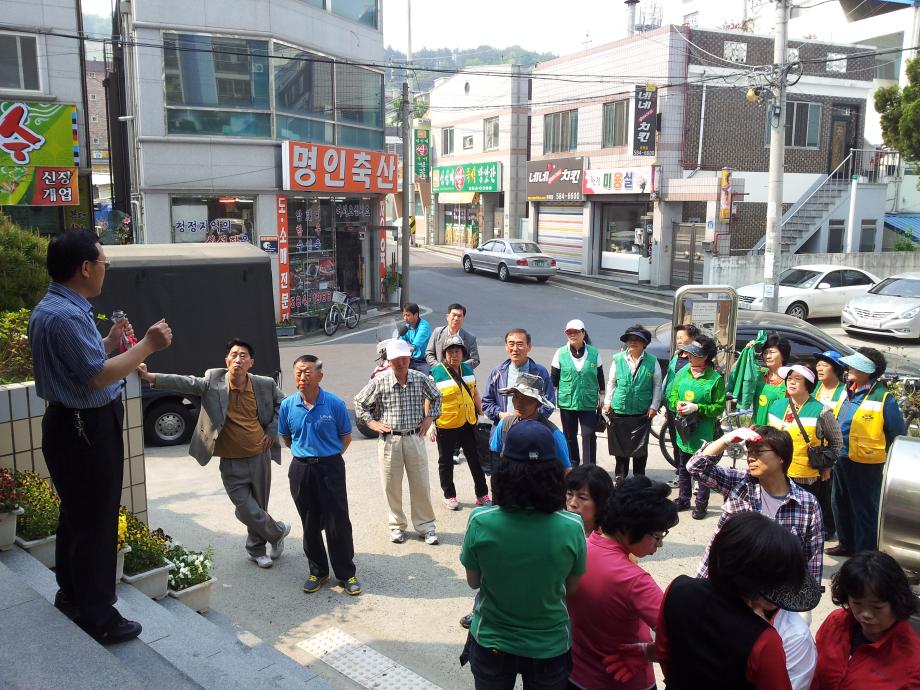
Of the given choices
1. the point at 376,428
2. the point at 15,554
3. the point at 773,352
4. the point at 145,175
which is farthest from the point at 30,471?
the point at 145,175

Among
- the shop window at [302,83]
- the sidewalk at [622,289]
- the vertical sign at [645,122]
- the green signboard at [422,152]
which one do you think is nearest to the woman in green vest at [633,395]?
the shop window at [302,83]

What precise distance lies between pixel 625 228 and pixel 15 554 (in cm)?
2695

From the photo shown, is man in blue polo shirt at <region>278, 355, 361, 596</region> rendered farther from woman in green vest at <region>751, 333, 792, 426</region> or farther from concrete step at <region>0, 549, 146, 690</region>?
woman in green vest at <region>751, 333, 792, 426</region>

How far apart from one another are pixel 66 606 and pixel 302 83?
17.9 metres

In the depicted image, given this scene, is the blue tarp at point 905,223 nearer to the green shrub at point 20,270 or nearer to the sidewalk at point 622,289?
the sidewalk at point 622,289

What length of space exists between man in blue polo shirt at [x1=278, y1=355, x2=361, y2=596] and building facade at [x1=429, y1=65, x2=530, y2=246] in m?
29.6

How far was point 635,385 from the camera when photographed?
7816 millimetres

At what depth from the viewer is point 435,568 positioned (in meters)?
6.45

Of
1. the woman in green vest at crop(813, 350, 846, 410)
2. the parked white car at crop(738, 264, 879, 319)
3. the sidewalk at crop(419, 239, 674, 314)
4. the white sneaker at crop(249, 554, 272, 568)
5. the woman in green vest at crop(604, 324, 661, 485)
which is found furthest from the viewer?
the sidewalk at crop(419, 239, 674, 314)

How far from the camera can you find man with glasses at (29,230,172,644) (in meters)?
3.32

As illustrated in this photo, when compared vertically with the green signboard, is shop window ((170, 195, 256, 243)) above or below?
below

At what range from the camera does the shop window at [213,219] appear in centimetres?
1844

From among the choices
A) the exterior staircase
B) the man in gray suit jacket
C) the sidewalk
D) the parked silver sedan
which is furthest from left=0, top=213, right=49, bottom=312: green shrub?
the parked silver sedan

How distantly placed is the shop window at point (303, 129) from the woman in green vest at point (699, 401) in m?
14.1
